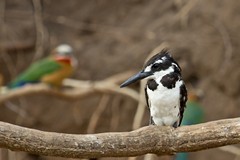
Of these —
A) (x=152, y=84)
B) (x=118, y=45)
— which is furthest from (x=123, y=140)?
(x=118, y=45)

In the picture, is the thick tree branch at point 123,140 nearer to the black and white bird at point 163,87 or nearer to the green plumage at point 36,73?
the black and white bird at point 163,87

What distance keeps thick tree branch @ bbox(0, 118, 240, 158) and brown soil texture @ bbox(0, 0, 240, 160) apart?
2369 mm

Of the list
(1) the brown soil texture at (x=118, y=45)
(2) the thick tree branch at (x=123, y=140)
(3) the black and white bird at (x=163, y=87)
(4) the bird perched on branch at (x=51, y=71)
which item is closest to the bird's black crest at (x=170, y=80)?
(3) the black and white bird at (x=163, y=87)

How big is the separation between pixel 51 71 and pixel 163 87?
1923 millimetres

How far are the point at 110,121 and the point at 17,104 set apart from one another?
73cm

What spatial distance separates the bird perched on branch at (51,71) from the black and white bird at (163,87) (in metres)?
1.77

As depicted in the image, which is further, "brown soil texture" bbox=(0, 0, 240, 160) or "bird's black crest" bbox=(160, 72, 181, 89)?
"brown soil texture" bbox=(0, 0, 240, 160)

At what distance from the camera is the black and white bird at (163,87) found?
2092 millimetres

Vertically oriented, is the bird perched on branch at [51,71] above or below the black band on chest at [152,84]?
above

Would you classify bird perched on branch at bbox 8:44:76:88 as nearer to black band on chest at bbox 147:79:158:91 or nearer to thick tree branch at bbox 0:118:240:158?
black band on chest at bbox 147:79:158:91

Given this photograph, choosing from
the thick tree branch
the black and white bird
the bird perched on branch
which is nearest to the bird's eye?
the black and white bird

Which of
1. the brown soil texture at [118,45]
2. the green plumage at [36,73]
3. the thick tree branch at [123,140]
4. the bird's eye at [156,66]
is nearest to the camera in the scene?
the thick tree branch at [123,140]

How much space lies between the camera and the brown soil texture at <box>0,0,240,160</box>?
4.28m

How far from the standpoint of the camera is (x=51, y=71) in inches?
155
